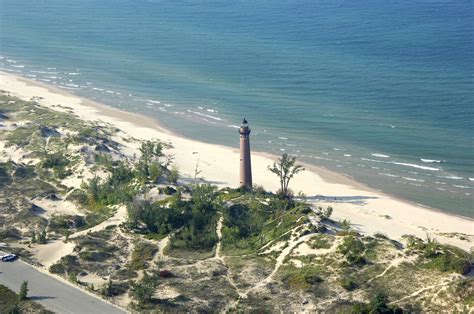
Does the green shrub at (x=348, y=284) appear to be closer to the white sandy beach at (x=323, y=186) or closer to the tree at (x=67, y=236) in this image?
the white sandy beach at (x=323, y=186)

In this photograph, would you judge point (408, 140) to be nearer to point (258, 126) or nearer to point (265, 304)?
point (258, 126)

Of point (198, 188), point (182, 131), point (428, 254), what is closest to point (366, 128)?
point (182, 131)

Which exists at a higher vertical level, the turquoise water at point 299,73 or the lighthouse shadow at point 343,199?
the turquoise water at point 299,73

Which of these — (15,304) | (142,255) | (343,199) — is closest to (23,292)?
(15,304)

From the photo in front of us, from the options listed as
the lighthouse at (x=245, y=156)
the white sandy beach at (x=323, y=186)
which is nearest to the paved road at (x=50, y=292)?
the lighthouse at (x=245, y=156)

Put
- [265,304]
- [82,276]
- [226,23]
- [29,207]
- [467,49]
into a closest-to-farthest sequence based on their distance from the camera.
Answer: [265,304]
[82,276]
[29,207]
[467,49]
[226,23]

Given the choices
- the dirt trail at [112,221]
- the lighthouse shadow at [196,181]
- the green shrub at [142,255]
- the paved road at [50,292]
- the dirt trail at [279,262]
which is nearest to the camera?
the paved road at [50,292]
